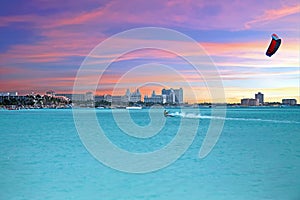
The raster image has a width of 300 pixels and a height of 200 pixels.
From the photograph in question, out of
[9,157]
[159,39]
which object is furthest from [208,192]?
[159,39]

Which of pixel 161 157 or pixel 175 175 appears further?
pixel 161 157

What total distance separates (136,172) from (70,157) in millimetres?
5165

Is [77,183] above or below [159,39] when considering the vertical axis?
below

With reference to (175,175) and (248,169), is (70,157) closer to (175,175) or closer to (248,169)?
(175,175)

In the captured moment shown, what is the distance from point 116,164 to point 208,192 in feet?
17.3

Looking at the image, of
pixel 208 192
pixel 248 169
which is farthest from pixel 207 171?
pixel 208 192

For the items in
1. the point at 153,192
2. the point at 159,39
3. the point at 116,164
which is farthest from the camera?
the point at 159,39

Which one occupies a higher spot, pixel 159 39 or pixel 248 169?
pixel 159 39

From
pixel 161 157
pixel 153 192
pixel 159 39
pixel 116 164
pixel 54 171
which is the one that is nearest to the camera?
pixel 153 192

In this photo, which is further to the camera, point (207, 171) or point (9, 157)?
point (9, 157)

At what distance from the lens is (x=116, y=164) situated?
14.7 metres

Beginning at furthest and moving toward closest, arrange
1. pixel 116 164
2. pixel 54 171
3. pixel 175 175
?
pixel 116 164, pixel 54 171, pixel 175 175

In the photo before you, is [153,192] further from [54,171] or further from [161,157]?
[161,157]

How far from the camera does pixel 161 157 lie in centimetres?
1686
